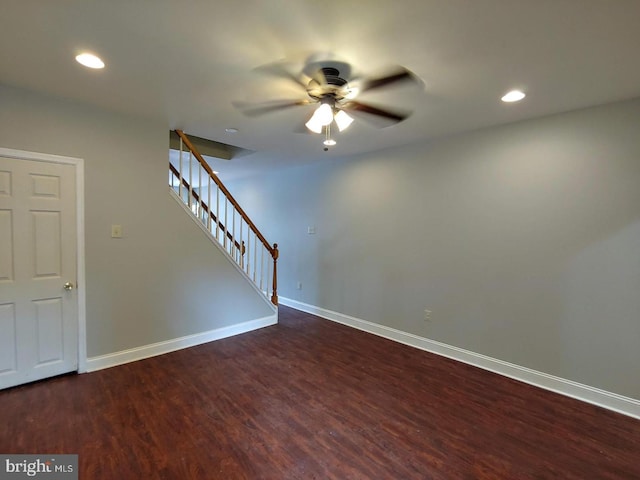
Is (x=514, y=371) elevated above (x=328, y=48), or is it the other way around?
(x=328, y=48)

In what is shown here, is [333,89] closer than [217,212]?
Yes

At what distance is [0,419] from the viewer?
2186 mm

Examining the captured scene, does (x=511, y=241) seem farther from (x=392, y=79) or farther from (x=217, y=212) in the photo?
(x=217, y=212)

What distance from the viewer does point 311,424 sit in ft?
7.30

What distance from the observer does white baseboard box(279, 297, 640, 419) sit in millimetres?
2482

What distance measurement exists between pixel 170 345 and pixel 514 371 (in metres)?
3.51

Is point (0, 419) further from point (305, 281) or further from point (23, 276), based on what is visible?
point (305, 281)

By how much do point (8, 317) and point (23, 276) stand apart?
0.34 meters

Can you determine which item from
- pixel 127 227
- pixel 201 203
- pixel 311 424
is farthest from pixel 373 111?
pixel 127 227

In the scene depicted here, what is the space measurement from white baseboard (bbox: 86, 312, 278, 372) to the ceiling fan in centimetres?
258

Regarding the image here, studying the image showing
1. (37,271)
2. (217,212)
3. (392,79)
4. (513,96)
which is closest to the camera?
(392,79)

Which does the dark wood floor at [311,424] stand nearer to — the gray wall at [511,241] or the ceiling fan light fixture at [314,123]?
the gray wall at [511,241]

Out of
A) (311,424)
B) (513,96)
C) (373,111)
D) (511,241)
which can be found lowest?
(311,424)

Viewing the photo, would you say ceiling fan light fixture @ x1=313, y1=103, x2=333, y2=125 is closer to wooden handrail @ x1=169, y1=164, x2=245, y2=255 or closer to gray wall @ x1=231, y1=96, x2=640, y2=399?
gray wall @ x1=231, y1=96, x2=640, y2=399
